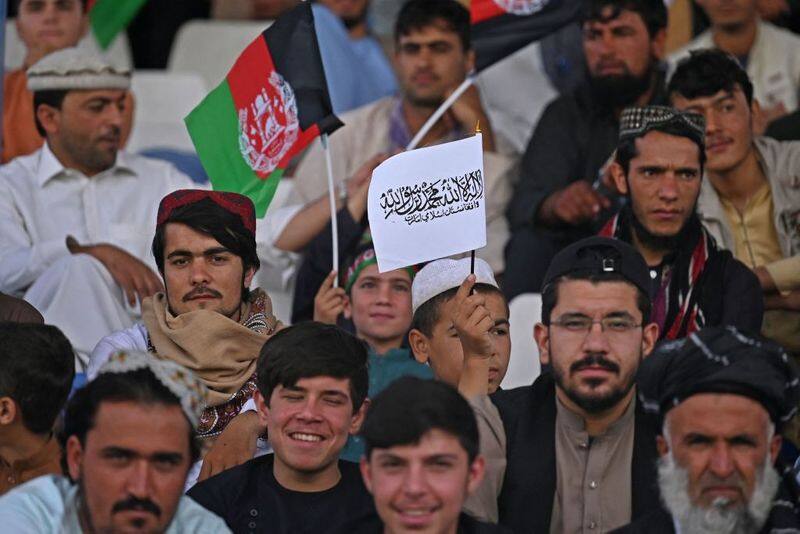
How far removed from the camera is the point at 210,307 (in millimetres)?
6031

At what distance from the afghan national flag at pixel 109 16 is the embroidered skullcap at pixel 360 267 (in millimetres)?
3107

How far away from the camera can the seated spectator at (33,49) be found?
8.51 metres

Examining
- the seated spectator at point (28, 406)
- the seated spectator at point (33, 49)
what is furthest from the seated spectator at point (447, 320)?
the seated spectator at point (33, 49)

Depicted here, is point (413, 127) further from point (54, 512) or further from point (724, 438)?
point (54, 512)

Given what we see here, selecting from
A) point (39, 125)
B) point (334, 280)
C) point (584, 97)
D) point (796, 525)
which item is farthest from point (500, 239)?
point (796, 525)

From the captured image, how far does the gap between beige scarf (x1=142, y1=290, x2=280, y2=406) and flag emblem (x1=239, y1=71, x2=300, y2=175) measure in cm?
94

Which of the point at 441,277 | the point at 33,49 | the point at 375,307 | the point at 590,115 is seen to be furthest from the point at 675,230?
the point at 33,49

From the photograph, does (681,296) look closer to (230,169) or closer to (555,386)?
(555,386)

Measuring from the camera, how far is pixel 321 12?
9.26 m

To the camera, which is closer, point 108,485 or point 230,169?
point 108,485

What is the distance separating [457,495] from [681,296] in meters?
2.02

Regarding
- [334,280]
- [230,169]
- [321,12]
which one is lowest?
[334,280]

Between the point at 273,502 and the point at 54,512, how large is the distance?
761 mm

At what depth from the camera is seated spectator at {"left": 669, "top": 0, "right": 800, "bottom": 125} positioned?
28.5 feet
